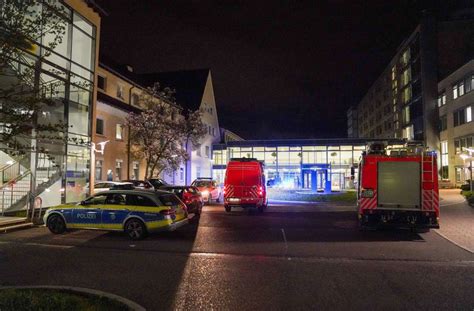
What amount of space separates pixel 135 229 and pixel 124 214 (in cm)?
58

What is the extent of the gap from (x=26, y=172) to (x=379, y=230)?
14560 mm

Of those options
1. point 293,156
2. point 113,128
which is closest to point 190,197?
point 113,128

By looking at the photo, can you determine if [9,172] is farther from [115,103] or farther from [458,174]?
[458,174]

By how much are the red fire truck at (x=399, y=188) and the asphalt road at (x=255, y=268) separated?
594mm

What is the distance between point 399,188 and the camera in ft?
45.5

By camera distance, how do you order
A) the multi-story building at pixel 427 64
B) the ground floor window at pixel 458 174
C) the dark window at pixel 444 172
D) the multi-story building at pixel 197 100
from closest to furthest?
1. the multi-story building at pixel 197 100
2. the ground floor window at pixel 458 174
3. the dark window at pixel 444 172
4. the multi-story building at pixel 427 64

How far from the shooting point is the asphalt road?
656 cm

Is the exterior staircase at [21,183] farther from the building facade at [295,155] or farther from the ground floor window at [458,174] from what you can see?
the ground floor window at [458,174]

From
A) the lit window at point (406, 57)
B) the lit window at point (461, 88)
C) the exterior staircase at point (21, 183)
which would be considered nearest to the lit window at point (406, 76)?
the lit window at point (406, 57)

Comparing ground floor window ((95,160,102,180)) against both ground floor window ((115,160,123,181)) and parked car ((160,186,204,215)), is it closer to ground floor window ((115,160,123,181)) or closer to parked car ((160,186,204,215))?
ground floor window ((115,160,123,181))

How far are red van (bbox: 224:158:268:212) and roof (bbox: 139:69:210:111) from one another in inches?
956

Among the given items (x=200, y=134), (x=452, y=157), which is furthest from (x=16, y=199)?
(x=452, y=157)

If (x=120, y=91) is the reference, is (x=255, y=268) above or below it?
below

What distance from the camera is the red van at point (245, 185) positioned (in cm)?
2072
